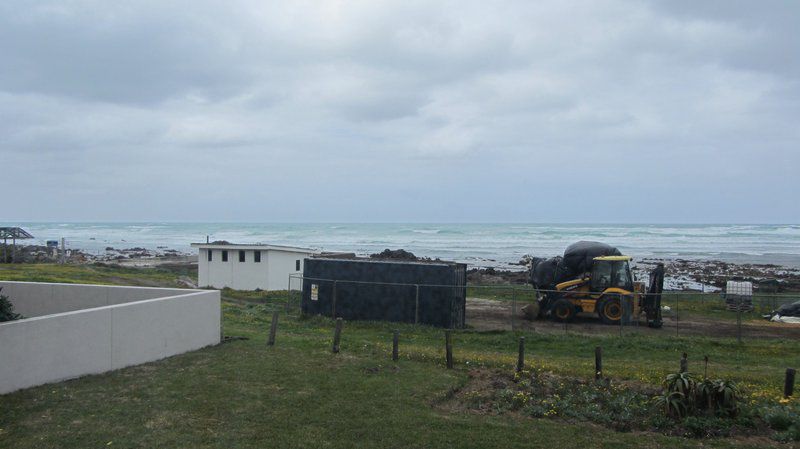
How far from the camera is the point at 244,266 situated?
35844 mm

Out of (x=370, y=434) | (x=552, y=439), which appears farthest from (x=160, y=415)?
(x=552, y=439)

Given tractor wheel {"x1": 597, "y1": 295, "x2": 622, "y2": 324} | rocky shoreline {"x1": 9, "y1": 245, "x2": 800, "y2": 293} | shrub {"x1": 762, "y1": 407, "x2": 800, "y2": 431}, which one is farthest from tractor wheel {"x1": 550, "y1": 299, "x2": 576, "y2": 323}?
rocky shoreline {"x1": 9, "y1": 245, "x2": 800, "y2": 293}

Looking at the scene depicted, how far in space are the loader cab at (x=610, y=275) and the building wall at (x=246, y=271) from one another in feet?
54.5

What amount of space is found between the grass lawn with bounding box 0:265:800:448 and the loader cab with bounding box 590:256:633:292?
7349 mm

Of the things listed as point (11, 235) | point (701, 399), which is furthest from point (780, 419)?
point (11, 235)

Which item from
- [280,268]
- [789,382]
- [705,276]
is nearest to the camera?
[789,382]

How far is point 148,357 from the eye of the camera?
13.1 meters

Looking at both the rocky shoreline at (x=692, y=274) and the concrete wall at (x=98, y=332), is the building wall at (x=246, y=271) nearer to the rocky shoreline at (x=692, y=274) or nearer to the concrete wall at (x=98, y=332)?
the rocky shoreline at (x=692, y=274)

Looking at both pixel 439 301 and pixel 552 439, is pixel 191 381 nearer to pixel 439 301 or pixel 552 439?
pixel 552 439

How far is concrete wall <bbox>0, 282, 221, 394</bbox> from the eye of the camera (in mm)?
10492

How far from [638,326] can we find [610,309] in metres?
1.14

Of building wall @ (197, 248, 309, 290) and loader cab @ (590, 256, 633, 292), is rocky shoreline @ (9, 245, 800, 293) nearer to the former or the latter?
building wall @ (197, 248, 309, 290)

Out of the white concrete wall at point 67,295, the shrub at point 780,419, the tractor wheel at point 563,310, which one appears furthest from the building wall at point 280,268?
the shrub at point 780,419

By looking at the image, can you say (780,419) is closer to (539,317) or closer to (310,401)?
(310,401)
